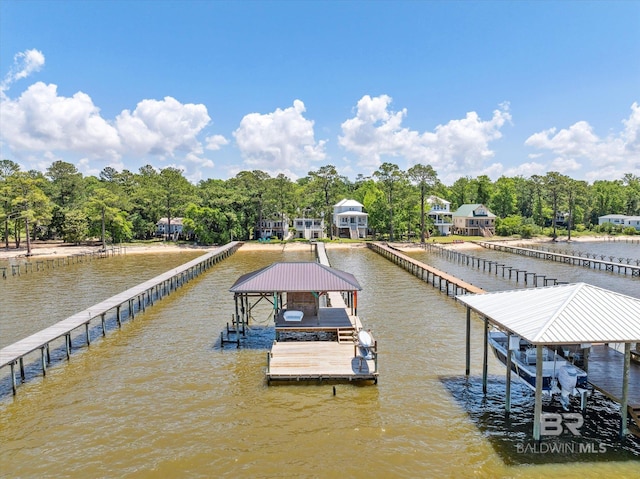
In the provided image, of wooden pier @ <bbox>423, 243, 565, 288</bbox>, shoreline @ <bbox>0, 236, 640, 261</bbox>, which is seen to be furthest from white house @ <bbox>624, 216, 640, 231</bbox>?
wooden pier @ <bbox>423, 243, 565, 288</bbox>

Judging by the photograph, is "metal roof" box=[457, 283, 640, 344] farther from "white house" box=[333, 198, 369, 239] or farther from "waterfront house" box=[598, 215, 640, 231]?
"waterfront house" box=[598, 215, 640, 231]

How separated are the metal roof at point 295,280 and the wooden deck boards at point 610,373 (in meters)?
9.10

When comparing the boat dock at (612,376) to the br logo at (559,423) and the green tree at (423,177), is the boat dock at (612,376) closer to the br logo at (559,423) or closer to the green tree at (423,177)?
the br logo at (559,423)

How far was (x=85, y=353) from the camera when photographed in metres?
20.8

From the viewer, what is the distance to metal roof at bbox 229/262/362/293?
19438mm

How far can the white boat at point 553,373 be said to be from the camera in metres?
13.0

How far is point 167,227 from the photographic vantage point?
3445 inches

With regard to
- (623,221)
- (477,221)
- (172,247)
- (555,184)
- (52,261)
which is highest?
(555,184)

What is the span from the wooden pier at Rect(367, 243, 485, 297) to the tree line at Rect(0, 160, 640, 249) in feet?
51.4

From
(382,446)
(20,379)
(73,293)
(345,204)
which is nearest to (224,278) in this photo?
(73,293)

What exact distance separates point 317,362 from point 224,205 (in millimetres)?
59154

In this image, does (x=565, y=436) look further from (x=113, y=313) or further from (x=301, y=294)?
(x=113, y=313)

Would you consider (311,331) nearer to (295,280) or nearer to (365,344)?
(295,280)

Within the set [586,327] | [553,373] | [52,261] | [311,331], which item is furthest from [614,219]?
[52,261]
